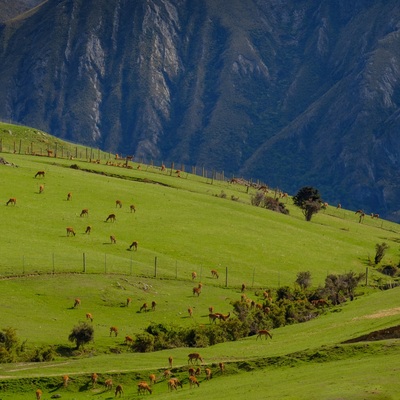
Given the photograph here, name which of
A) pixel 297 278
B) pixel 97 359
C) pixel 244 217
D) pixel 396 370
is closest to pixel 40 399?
pixel 97 359

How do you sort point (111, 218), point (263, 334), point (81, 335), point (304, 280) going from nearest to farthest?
point (81, 335) < point (263, 334) < point (304, 280) < point (111, 218)

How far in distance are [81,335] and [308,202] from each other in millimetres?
99933

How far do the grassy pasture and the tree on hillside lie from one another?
217 cm

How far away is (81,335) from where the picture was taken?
80.1 metres

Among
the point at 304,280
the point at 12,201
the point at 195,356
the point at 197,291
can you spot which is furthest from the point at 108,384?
the point at 12,201

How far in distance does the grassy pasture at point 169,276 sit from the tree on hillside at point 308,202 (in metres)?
2.17

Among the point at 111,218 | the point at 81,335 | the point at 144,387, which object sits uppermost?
the point at 111,218

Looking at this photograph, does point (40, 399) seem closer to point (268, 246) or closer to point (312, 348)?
point (312, 348)

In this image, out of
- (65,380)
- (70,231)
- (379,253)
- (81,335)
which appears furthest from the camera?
(379,253)

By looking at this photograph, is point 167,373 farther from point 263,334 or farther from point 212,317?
point 212,317

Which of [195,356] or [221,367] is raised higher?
[195,356]

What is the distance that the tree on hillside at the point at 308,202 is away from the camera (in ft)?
570

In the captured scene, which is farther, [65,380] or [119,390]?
[65,380]

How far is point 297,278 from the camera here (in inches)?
4648
